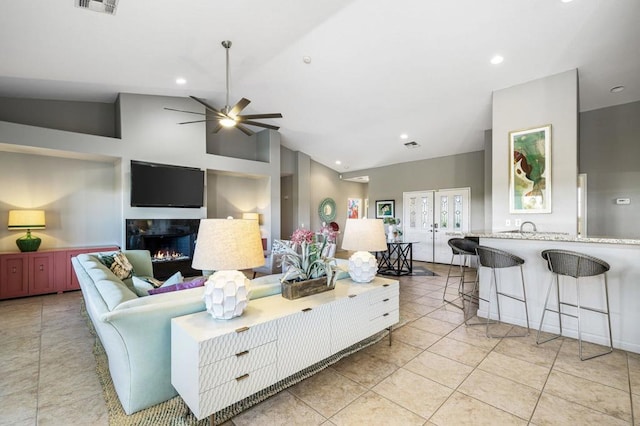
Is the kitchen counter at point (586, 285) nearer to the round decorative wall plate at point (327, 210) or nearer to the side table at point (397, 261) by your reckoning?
the side table at point (397, 261)

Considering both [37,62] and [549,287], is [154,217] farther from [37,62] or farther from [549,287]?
[549,287]

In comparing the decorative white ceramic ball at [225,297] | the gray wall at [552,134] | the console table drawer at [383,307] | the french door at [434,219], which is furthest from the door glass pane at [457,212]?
the decorative white ceramic ball at [225,297]

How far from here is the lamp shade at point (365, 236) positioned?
262cm

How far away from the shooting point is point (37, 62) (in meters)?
3.67

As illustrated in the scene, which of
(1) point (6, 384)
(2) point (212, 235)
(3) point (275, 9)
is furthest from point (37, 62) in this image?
(2) point (212, 235)

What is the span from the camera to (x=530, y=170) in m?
3.90

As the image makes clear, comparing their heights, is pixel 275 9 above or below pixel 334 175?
above

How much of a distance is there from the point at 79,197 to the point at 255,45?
Answer: 4.34 meters

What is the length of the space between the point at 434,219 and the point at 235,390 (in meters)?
7.04

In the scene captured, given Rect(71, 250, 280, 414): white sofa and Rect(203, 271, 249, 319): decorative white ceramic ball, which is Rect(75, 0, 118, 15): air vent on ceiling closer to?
Rect(71, 250, 280, 414): white sofa

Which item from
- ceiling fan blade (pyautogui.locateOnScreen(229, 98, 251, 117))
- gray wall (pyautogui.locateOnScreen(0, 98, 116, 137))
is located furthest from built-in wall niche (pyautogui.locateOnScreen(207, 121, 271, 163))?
ceiling fan blade (pyautogui.locateOnScreen(229, 98, 251, 117))

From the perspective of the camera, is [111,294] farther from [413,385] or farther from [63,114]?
[63,114]

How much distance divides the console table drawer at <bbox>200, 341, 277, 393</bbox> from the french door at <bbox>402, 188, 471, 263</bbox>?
20.3 feet

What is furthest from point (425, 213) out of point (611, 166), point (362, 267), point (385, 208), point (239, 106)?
point (239, 106)
